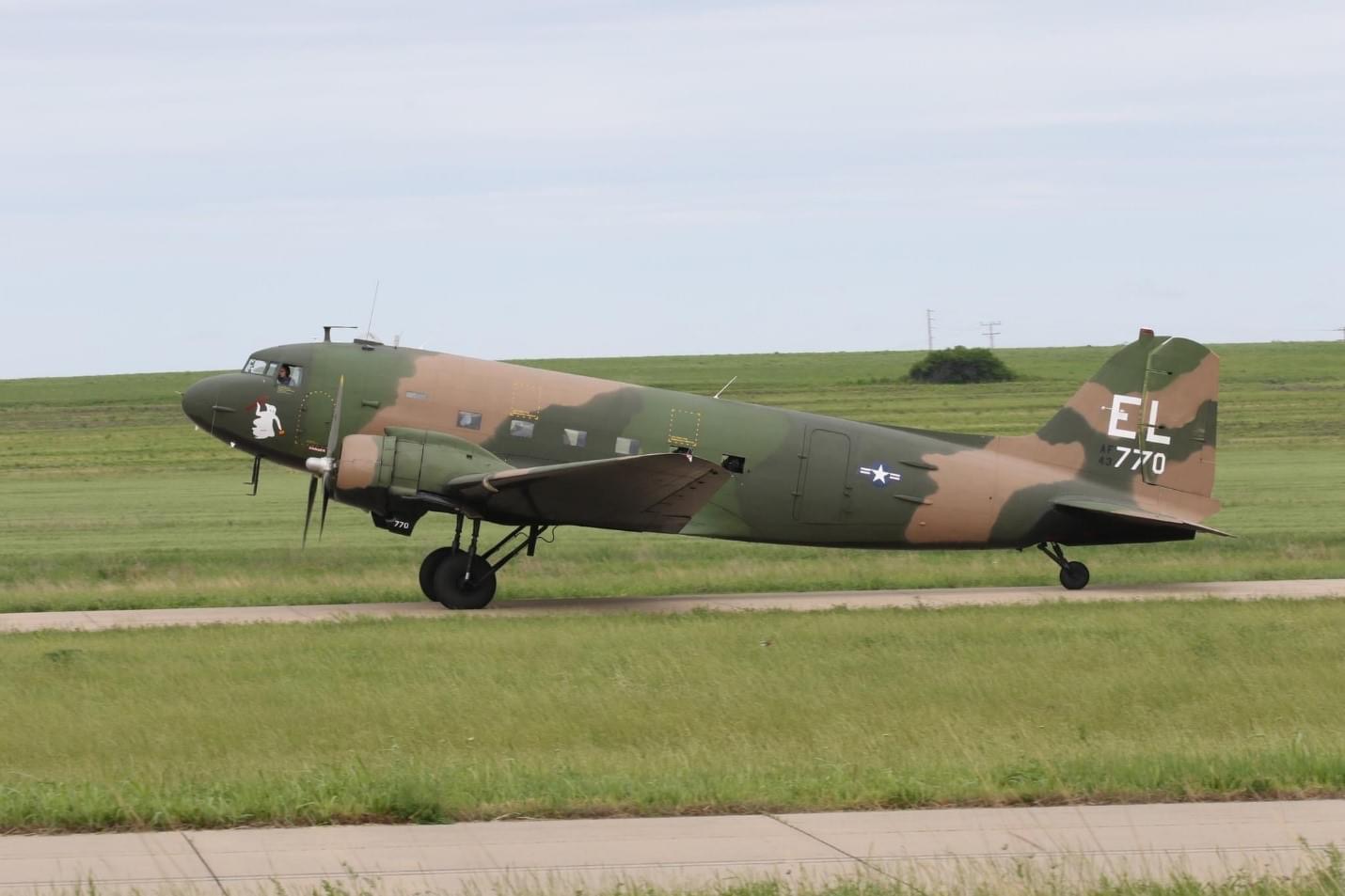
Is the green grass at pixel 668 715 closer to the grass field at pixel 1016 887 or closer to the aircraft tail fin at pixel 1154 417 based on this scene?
the grass field at pixel 1016 887

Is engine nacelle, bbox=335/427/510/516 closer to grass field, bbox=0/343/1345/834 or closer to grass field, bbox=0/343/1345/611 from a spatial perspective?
grass field, bbox=0/343/1345/834

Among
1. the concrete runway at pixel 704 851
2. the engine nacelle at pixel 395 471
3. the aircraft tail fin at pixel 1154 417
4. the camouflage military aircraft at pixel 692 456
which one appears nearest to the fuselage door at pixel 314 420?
the camouflage military aircraft at pixel 692 456

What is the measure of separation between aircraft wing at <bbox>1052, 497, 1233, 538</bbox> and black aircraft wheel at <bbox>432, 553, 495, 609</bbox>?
9157 millimetres

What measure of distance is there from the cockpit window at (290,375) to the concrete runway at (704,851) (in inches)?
605

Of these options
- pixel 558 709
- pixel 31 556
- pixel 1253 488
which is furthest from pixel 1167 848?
pixel 1253 488

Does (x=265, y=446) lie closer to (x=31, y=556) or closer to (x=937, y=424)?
(x=31, y=556)

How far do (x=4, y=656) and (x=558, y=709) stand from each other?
7.70 m

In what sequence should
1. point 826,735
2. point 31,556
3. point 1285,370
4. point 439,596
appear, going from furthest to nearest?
point 1285,370, point 31,556, point 439,596, point 826,735

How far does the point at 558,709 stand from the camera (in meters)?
17.0

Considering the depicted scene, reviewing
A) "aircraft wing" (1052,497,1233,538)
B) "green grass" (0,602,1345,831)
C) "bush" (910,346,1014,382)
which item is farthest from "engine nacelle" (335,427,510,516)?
"bush" (910,346,1014,382)

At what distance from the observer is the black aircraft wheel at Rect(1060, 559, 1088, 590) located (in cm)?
2708

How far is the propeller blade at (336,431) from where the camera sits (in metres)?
24.5

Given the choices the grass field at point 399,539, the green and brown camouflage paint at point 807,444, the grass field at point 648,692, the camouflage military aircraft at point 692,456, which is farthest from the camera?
the grass field at point 399,539

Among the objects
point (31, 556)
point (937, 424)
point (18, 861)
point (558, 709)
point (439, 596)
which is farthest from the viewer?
point (937, 424)
